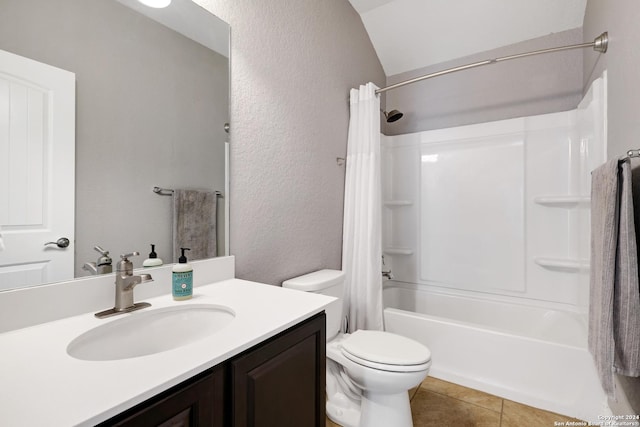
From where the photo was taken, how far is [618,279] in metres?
1.13

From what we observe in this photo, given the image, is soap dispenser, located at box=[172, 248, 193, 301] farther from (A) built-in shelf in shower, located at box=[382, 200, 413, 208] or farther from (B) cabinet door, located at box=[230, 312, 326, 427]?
(A) built-in shelf in shower, located at box=[382, 200, 413, 208]

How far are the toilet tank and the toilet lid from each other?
17 centimetres

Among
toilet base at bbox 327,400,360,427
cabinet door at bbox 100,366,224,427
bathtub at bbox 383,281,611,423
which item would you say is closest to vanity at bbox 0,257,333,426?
cabinet door at bbox 100,366,224,427

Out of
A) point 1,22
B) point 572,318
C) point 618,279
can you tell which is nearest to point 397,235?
point 572,318

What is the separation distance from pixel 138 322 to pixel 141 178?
510 mm

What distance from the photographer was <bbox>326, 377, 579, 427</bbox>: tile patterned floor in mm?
1563

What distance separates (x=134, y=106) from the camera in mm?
1090

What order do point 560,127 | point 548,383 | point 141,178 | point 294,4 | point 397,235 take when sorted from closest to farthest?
point 141,178 < point 548,383 < point 294,4 < point 560,127 < point 397,235

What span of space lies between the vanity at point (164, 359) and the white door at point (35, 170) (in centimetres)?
9

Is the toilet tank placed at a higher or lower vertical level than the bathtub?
higher

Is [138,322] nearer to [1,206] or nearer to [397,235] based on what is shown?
[1,206]

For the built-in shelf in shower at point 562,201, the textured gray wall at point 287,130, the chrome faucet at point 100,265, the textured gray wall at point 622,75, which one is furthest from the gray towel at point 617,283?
the chrome faucet at point 100,265

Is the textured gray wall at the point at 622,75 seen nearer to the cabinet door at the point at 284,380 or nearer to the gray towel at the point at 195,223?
the cabinet door at the point at 284,380

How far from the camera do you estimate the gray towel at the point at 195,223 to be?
123cm
